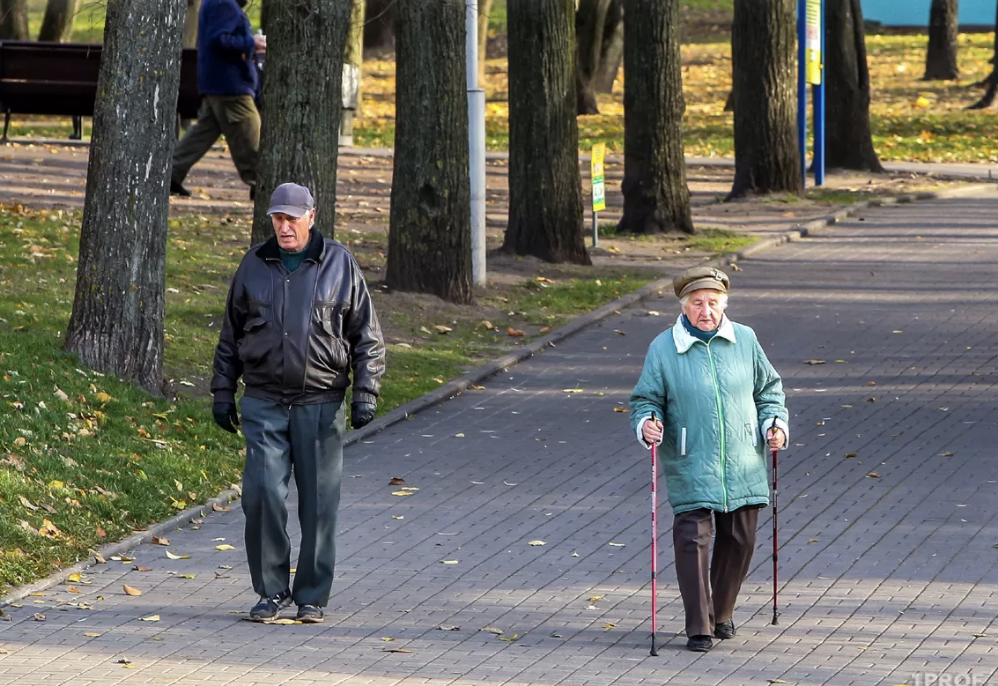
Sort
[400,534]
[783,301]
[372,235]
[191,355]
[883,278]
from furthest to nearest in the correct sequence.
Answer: [372,235] < [883,278] < [783,301] < [191,355] < [400,534]

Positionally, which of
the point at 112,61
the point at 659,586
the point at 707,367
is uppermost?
the point at 112,61

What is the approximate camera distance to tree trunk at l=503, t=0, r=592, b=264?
54.7 feet

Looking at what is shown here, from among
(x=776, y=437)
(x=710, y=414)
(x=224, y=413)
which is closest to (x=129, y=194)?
(x=224, y=413)

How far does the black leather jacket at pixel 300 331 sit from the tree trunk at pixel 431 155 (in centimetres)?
732

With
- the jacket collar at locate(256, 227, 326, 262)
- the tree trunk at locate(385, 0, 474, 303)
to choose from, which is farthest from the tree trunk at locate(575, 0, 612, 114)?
the jacket collar at locate(256, 227, 326, 262)

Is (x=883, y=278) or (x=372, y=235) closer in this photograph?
(x=883, y=278)

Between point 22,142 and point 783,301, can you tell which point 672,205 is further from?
point 22,142

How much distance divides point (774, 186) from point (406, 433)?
42.0 ft

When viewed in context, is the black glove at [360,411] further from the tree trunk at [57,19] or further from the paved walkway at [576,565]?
the tree trunk at [57,19]

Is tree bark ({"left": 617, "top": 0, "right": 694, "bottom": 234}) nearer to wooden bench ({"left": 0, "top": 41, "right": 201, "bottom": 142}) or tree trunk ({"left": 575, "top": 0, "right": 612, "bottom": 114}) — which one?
wooden bench ({"left": 0, "top": 41, "right": 201, "bottom": 142})

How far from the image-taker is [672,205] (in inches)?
762

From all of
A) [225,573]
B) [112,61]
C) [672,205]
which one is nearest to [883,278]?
[672,205]

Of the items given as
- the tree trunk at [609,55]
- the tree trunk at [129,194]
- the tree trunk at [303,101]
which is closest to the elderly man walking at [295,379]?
the tree trunk at [129,194]

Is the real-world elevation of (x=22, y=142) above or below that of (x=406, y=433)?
above
